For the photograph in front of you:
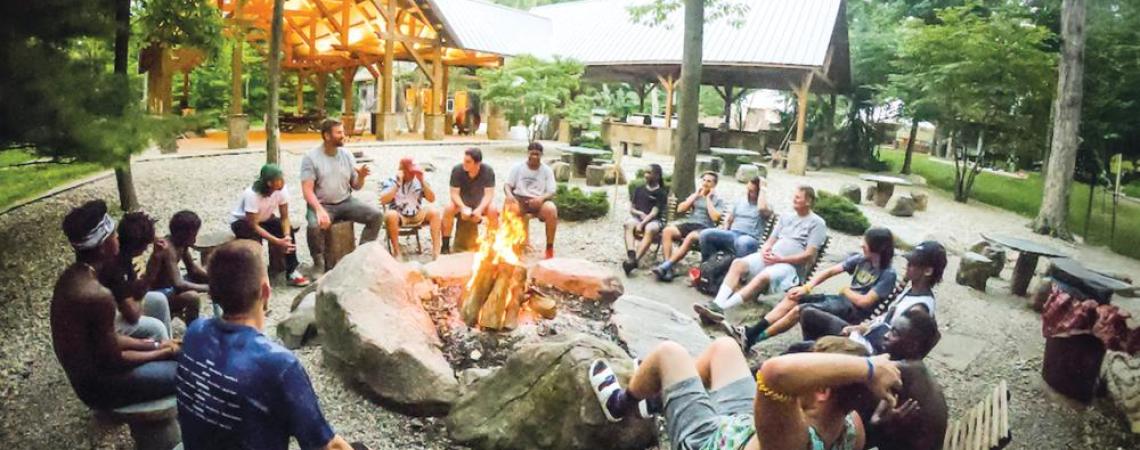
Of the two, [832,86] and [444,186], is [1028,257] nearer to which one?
[444,186]

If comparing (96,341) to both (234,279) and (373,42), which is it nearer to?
(234,279)

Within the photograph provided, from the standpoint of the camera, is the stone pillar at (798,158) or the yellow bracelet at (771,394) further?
the stone pillar at (798,158)

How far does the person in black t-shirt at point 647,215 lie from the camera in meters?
7.02

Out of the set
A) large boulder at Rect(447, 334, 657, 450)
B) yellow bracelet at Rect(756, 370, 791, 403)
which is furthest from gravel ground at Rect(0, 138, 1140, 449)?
yellow bracelet at Rect(756, 370, 791, 403)

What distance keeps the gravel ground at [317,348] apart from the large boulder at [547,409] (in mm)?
221

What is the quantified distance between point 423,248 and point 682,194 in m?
4.28

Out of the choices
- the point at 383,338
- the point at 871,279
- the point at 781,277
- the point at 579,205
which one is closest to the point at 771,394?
the point at 383,338

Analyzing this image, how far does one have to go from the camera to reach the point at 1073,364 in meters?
4.45

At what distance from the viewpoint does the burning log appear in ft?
14.8

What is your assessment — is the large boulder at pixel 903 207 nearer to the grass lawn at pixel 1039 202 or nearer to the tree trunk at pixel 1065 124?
the tree trunk at pixel 1065 124

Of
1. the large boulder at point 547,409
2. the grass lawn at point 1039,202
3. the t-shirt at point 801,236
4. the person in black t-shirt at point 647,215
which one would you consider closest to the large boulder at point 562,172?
the person in black t-shirt at point 647,215

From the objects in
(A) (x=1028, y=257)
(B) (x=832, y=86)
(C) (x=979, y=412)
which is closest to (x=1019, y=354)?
(A) (x=1028, y=257)

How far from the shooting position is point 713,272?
630cm

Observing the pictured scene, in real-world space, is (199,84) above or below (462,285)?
above
